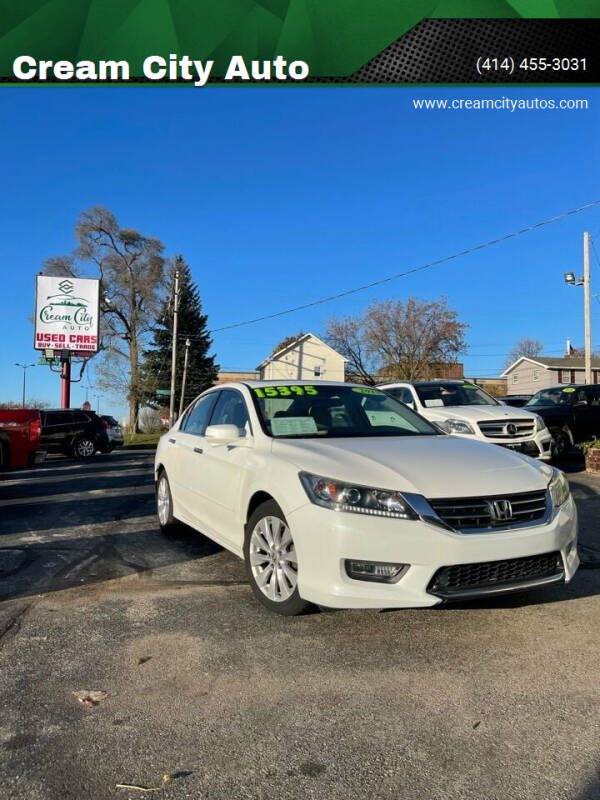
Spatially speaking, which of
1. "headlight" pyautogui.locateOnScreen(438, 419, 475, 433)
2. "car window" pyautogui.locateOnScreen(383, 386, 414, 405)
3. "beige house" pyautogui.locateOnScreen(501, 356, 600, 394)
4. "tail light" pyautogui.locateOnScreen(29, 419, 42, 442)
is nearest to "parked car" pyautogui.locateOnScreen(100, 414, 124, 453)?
"tail light" pyautogui.locateOnScreen(29, 419, 42, 442)

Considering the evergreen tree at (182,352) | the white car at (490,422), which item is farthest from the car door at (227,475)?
the evergreen tree at (182,352)

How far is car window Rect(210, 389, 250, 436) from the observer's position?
464cm

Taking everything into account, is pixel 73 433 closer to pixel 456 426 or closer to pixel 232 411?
pixel 456 426

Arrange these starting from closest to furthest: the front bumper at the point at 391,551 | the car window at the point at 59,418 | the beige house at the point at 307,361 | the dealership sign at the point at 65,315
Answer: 1. the front bumper at the point at 391,551
2. the car window at the point at 59,418
3. the dealership sign at the point at 65,315
4. the beige house at the point at 307,361

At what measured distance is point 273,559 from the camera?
3656 millimetres

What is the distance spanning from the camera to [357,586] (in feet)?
10.3

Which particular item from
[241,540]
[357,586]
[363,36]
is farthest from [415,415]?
[363,36]

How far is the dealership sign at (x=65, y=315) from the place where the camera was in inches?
1158

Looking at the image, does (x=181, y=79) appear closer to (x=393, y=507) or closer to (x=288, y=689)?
(x=393, y=507)

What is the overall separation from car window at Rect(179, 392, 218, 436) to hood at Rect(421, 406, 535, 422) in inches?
199

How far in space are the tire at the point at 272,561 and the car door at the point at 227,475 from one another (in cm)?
26

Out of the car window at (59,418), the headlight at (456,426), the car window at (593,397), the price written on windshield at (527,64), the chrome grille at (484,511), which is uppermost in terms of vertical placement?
the price written on windshield at (527,64)

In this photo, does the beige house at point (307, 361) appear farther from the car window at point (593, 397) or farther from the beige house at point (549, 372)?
the car window at point (593, 397)

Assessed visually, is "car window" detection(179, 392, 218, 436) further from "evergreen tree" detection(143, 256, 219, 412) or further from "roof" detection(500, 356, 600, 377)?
"roof" detection(500, 356, 600, 377)
